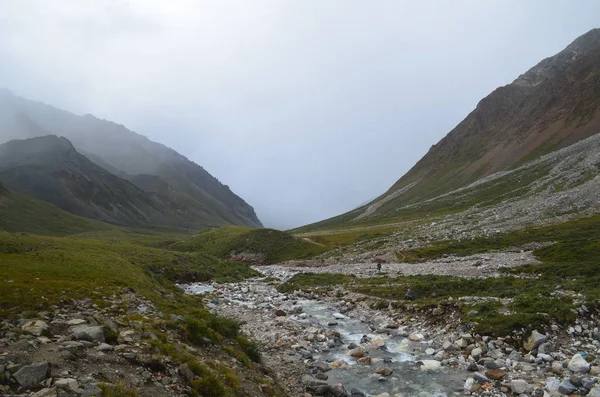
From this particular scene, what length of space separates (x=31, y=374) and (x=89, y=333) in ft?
11.4

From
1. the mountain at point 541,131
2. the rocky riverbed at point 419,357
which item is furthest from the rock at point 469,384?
the mountain at point 541,131

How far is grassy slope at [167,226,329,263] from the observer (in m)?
77.4

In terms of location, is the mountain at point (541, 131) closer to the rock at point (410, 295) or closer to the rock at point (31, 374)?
the rock at point (410, 295)

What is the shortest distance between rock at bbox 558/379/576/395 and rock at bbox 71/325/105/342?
1671cm

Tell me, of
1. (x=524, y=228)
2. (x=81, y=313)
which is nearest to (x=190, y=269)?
(x=81, y=313)

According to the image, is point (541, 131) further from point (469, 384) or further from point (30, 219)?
point (30, 219)

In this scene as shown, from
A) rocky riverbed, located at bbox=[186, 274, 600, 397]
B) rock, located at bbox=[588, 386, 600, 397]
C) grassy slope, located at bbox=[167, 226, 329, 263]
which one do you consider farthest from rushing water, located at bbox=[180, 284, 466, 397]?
grassy slope, located at bbox=[167, 226, 329, 263]

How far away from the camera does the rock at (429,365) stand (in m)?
17.5

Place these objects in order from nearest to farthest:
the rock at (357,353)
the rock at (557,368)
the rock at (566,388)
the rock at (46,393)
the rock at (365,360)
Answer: the rock at (46,393) → the rock at (566,388) → the rock at (557,368) → the rock at (365,360) → the rock at (357,353)

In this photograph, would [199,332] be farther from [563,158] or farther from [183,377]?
[563,158]

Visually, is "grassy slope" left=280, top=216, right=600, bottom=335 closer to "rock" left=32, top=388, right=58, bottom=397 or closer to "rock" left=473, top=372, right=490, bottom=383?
"rock" left=473, top=372, right=490, bottom=383

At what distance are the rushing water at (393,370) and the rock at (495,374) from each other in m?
1.01

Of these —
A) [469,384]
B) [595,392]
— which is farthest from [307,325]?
[595,392]

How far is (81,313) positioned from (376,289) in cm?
2526
